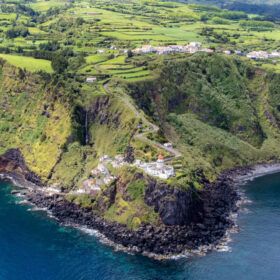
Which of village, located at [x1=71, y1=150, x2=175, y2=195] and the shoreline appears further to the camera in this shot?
village, located at [x1=71, y1=150, x2=175, y2=195]

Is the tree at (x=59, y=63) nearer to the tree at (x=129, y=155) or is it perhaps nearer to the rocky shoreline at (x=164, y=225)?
the rocky shoreline at (x=164, y=225)

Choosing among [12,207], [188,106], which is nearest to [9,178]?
[12,207]

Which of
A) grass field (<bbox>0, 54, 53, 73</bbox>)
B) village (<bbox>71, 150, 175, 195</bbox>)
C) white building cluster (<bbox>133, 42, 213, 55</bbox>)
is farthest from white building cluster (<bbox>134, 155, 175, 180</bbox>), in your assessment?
white building cluster (<bbox>133, 42, 213, 55</bbox>)

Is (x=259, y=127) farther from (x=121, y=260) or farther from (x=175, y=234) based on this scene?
(x=121, y=260)

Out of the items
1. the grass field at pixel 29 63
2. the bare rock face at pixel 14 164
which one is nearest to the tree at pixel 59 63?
the grass field at pixel 29 63

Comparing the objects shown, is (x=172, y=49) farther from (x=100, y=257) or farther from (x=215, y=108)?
(x=100, y=257)

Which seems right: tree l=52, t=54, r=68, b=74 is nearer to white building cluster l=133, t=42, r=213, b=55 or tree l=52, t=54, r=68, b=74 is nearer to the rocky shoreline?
white building cluster l=133, t=42, r=213, b=55
